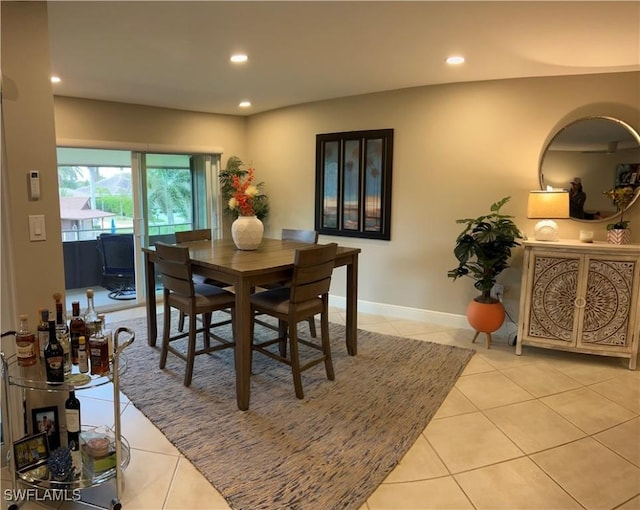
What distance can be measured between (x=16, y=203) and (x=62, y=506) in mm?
1401

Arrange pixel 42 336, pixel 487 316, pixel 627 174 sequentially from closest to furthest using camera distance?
pixel 42 336, pixel 627 174, pixel 487 316

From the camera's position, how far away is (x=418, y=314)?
4.69m

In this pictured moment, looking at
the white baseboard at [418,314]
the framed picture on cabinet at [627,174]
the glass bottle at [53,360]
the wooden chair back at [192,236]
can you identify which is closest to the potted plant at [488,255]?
the white baseboard at [418,314]

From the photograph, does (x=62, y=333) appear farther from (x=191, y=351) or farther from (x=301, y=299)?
(x=301, y=299)

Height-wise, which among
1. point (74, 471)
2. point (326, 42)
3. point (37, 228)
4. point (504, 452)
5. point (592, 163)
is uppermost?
point (326, 42)

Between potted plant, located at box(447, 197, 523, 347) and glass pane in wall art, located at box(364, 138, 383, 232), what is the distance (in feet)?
3.67

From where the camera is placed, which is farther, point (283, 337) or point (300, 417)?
point (283, 337)

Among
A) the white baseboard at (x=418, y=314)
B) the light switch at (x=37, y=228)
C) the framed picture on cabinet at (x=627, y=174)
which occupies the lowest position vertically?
the white baseboard at (x=418, y=314)

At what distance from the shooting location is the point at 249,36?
2.83 meters

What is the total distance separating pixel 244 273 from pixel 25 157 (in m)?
1.24

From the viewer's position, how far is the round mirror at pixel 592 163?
3568 millimetres

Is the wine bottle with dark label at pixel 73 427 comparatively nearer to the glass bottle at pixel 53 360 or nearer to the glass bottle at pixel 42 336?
the glass bottle at pixel 53 360

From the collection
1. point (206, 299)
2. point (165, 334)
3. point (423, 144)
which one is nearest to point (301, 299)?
point (206, 299)

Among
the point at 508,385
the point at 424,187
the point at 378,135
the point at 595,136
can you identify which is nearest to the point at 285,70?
the point at 378,135
